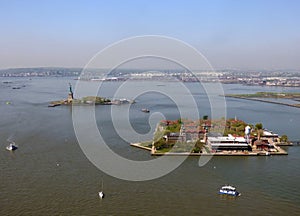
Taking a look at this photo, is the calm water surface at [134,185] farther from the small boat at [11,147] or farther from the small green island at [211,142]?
the small green island at [211,142]

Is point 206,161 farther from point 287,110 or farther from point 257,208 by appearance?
point 287,110

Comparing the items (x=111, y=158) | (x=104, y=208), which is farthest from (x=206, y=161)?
(x=104, y=208)

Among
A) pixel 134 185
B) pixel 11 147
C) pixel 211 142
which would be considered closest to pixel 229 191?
pixel 134 185

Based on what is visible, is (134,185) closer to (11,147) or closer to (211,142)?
(211,142)

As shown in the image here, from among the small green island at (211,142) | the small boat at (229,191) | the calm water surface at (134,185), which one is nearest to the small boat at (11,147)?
the calm water surface at (134,185)

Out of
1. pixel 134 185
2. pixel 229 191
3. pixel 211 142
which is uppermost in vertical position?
pixel 211 142

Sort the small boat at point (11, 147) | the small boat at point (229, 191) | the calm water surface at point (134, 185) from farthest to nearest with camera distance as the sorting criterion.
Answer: the small boat at point (11, 147) < the small boat at point (229, 191) < the calm water surface at point (134, 185)

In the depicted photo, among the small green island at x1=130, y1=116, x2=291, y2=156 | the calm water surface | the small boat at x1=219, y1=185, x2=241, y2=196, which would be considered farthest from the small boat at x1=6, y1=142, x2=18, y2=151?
the small boat at x1=219, y1=185, x2=241, y2=196

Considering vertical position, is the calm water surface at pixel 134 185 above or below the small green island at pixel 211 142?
below
